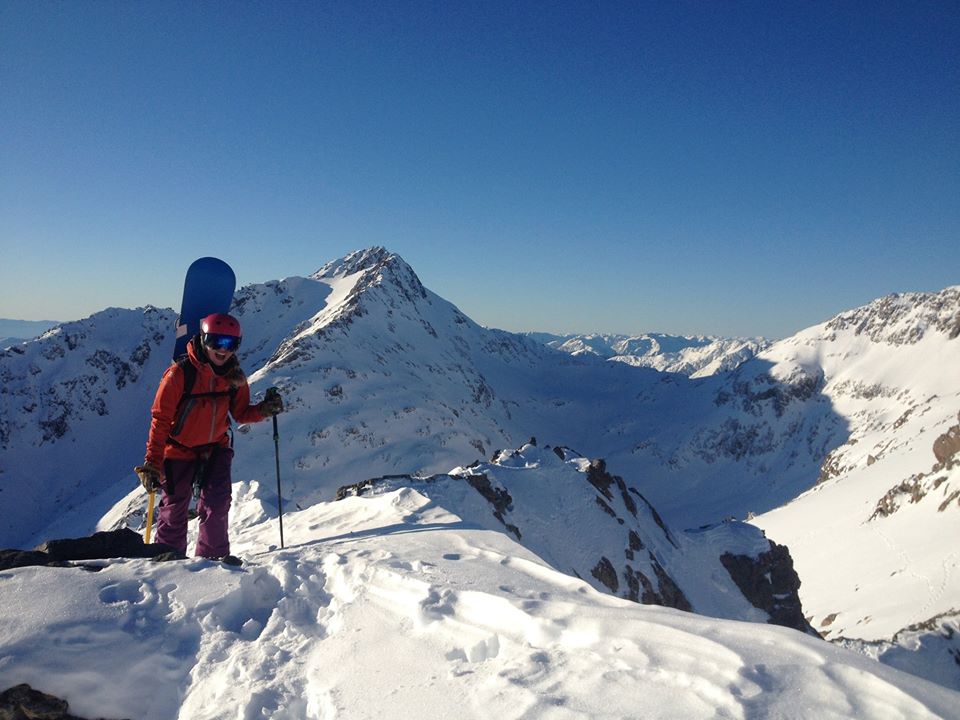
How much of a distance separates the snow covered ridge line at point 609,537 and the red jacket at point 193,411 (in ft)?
19.3

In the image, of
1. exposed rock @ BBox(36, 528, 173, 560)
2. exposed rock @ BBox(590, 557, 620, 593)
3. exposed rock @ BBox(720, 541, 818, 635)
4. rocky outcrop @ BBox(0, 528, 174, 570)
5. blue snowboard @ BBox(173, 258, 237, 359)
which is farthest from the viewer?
exposed rock @ BBox(720, 541, 818, 635)

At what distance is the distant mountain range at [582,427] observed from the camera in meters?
33.6

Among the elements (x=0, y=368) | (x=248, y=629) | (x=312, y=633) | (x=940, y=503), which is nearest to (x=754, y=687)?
(x=312, y=633)

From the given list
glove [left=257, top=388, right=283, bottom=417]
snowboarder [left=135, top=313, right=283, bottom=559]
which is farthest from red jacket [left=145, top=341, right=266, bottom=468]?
glove [left=257, top=388, right=283, bottom=417]

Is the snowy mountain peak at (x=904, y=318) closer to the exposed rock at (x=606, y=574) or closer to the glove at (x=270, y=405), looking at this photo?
→ the exposed rock at (x=606, y=574)

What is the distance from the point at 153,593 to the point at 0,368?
109996 mm

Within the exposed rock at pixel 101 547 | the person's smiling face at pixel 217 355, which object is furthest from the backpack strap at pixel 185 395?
the exposed rock at pixel 101 547

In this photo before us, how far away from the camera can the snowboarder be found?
745cm

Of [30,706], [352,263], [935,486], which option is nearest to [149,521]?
[30,706]

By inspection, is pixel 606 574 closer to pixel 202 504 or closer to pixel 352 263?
pixel 202 504

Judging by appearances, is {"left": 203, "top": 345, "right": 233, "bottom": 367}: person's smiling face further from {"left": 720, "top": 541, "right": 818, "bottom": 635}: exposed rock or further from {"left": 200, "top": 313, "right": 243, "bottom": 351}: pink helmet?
{"left": 720, "top": 541, "right": 818, "bottom": 635}: exposed rock

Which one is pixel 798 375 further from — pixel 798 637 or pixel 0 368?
pixel 0 368

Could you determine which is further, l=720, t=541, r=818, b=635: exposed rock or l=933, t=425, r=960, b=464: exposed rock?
l=933, t=425, r=960, b=464: exposed rock

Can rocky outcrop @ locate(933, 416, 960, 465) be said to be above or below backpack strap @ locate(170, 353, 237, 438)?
below
